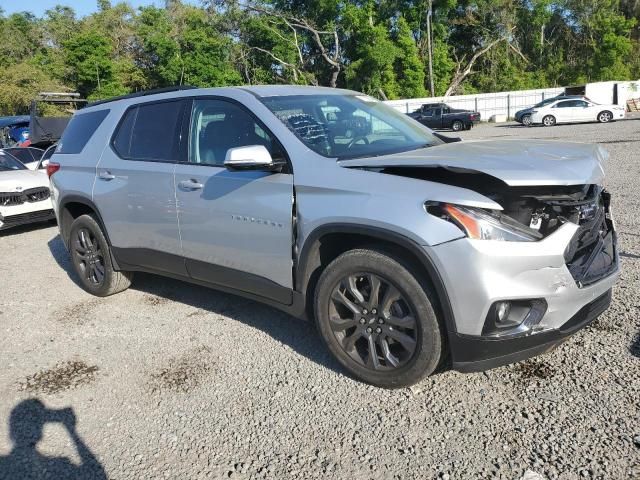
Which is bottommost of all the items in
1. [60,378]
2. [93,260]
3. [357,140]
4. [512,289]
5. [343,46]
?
[60,378]

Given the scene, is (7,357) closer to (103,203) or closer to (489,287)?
(103,203)

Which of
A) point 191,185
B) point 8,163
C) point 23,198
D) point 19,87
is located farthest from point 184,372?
point 19,87

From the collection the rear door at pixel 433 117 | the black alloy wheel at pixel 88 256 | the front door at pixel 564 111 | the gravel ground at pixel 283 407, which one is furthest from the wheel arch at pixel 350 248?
the rear door at pixel 433 117

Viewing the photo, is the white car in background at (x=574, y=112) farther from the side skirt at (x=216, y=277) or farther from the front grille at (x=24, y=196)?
the side skirt at (x=216, y=277)

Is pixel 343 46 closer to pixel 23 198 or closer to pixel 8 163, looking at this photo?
pixel 8 163

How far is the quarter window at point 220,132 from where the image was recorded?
3.76 metres

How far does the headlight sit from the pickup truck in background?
29303mm

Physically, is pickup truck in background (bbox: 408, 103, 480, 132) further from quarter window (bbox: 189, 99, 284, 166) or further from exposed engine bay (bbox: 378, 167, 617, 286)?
exposed engine bay (bbox: 378, 167, 617, 286)

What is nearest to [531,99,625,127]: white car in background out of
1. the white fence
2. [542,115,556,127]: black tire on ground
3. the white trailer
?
[542,115,556,127]: black tire on ground

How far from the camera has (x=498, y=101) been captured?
1670 inches

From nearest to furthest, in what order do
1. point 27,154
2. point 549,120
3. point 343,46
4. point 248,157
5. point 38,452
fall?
point 38,452 < point 248,157 < point 27,154 < point 549,120 < point 343,46

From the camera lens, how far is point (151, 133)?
450 centimetres

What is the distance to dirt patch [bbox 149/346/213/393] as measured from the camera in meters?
3.53

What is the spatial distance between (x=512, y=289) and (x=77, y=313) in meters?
3.87
